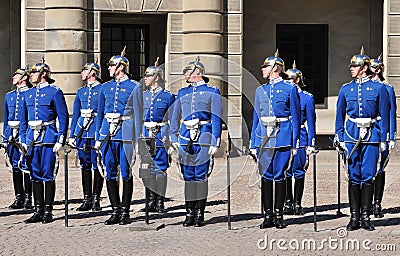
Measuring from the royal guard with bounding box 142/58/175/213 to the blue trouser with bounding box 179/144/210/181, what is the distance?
907 mm

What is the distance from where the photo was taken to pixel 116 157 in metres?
10.6

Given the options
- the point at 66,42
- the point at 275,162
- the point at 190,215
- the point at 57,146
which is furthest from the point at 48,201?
the point at 66,42

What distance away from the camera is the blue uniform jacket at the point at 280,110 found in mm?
10203

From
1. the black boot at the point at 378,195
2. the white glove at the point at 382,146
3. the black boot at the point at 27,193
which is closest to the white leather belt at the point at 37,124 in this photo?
the black boot at the point at 27,193

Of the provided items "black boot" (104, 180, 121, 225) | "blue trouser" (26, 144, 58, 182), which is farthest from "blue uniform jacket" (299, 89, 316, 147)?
"blue trouser" (26, 144, 58, 182)

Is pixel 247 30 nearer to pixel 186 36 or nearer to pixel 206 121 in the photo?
pixel 186 36

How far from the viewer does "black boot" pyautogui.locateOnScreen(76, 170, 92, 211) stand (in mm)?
11758

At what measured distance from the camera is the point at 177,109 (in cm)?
1094

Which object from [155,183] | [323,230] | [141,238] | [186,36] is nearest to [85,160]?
[155,183]

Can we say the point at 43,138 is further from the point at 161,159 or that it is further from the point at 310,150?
the point at 310,150

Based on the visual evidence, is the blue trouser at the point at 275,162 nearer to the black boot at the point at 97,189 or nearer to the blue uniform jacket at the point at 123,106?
the blue uniform jacket at the point at 123,106

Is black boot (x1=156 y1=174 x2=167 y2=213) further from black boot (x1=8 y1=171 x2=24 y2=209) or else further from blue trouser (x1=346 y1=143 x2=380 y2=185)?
blue trouser (x1=346 y1=143 x2=380 y2=185)

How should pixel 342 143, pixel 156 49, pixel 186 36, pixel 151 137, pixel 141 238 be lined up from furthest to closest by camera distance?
pixel 156 49
pixel 186 36
pixel 151 137
pixel 342 143
pixel 141 238

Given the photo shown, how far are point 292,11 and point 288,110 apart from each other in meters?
11.4
